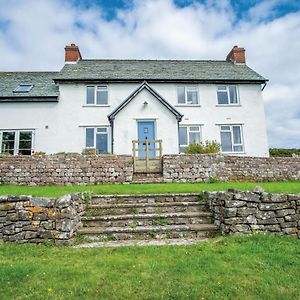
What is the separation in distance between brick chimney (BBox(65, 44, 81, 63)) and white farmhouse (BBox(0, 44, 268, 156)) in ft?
0.27

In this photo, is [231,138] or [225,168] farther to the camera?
[231,138]

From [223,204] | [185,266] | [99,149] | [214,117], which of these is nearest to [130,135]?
[99,149]

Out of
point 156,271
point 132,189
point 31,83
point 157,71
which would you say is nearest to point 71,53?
point 31,83

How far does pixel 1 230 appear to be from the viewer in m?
6.27

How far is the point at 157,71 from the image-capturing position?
896 inches

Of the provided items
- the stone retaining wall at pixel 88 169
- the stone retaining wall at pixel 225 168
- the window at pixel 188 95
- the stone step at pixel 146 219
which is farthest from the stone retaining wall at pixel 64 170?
the window at pixel 188 95

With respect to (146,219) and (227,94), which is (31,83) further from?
(146,219)

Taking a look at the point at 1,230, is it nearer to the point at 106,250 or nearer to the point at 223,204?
the point at 106,250

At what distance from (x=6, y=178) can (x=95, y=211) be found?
28.8 feet

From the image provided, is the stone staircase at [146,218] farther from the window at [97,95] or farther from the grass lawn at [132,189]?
the window at [97,95]

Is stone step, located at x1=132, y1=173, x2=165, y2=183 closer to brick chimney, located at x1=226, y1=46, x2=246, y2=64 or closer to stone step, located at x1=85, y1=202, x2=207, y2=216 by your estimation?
stone step, located at x1=85, y1=202, x2=207, y2=216

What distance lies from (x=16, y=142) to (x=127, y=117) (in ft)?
26.6

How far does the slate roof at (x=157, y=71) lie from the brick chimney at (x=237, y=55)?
0.53 metres

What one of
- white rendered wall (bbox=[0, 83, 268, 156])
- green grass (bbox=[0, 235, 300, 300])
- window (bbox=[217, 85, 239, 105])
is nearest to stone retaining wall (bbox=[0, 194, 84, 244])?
green grass (bbox=[0, 235, 300, 300])
